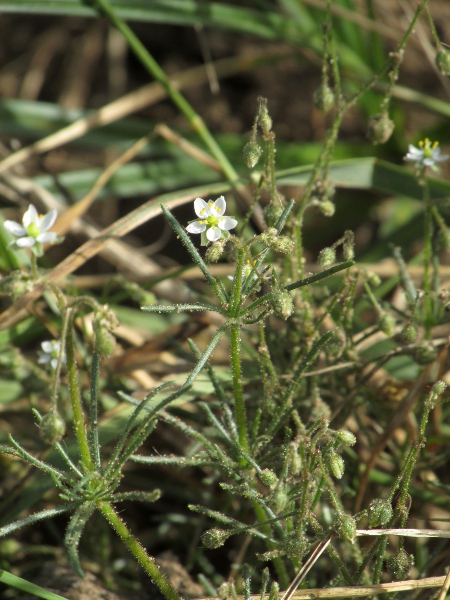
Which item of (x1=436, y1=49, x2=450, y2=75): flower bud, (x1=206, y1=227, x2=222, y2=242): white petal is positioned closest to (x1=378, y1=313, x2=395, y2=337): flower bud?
(x1=206, y1=227, x2=222, y2=242): white petal

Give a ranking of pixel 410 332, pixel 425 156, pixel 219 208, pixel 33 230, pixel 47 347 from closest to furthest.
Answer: pixel 33 230, pixel 219 208, pixel 410 332, pixel 425 156, pixel 47 347

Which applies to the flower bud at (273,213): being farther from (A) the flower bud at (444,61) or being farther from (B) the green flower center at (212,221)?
(A) the flower bud at (444,61)

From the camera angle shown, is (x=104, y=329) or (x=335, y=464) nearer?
(x=104, y=329)

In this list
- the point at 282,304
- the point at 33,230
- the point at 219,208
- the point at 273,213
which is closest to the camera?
the point at 282,304

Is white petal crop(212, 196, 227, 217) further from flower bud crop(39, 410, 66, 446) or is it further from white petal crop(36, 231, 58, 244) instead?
flower bud crop(39, 410, 66, 446)

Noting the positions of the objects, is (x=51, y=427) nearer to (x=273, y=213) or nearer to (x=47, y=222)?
(x=47, y=222)

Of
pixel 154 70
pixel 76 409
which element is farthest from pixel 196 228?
pixel 154 70
